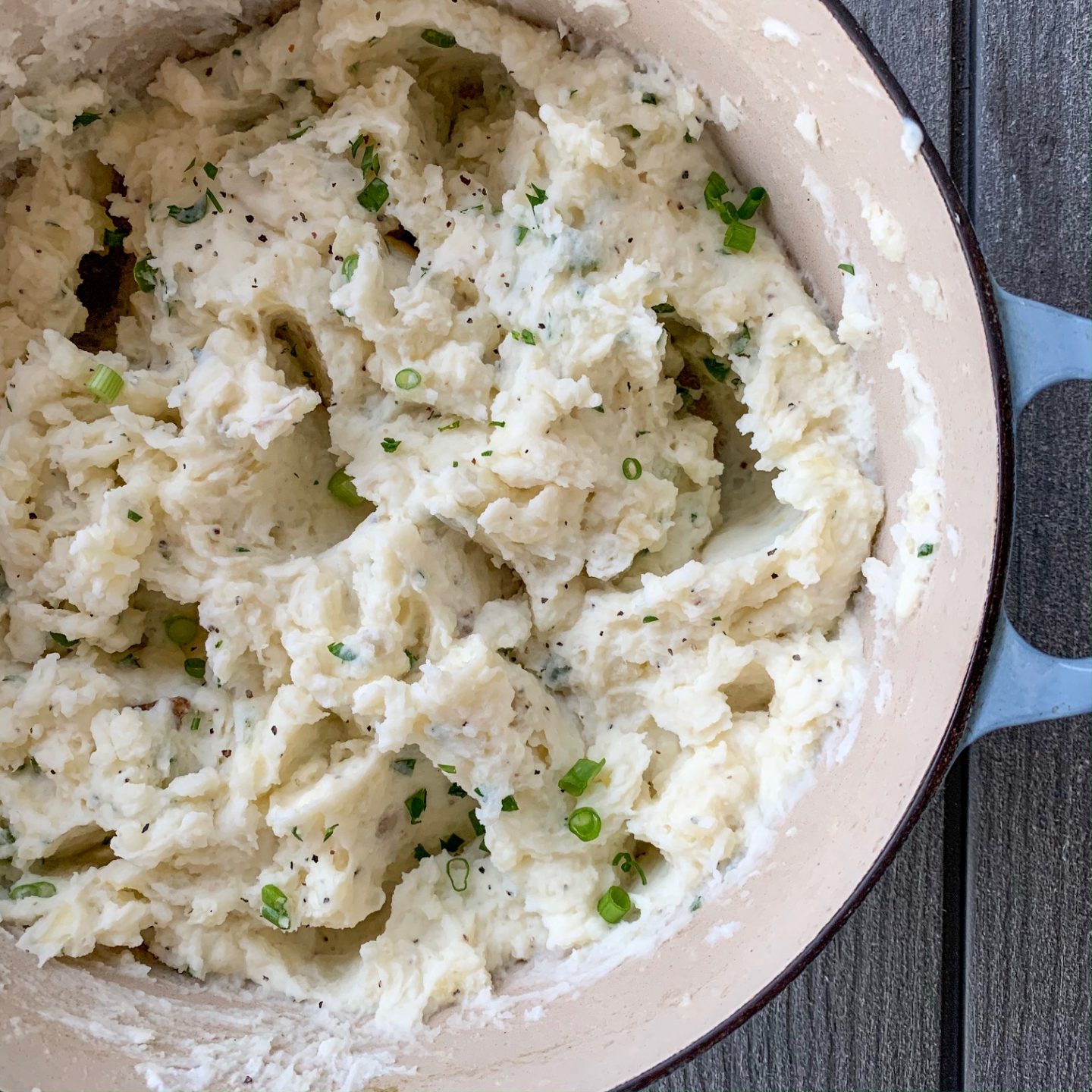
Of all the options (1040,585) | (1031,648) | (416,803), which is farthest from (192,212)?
(1040,585)

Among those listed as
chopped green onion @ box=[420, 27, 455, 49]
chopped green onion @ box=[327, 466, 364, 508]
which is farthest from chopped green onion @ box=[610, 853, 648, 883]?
chopped green onion @ box=[420, 27, 455, 49]

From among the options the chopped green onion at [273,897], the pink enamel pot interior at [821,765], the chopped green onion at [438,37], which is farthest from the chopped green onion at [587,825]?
the chopped green onion at [438,37]

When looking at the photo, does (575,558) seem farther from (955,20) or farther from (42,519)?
(955,20)

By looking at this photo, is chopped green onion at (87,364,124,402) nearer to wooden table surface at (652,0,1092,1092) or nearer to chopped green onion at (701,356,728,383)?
chopped green onion at (701,356,728,383)

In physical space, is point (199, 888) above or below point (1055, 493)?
below

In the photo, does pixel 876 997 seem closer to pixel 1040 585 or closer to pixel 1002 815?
pixel 1002 815

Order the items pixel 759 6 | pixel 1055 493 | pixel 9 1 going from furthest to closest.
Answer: pixel 1055 493 < pixel 9 1 < pixel 759 6

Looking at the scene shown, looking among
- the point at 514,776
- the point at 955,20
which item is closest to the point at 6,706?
the point at 514,776

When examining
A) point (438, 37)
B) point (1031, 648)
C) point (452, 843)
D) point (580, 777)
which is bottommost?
point (452, 843)
